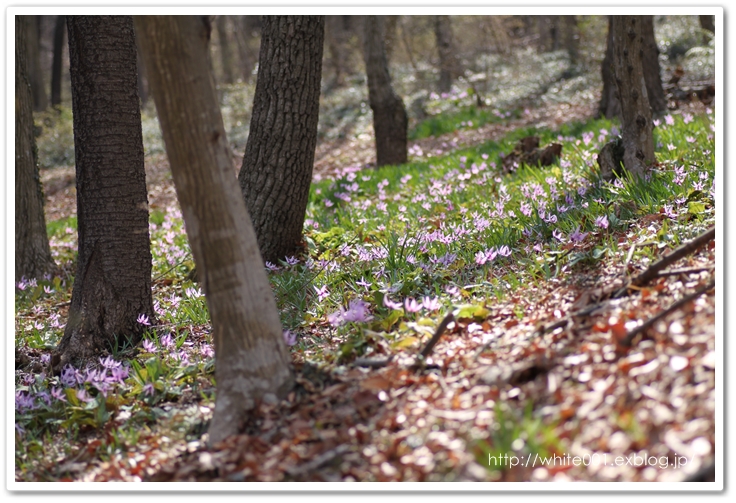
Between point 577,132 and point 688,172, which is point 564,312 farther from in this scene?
point 577,132

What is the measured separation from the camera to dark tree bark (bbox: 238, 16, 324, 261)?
4.76m

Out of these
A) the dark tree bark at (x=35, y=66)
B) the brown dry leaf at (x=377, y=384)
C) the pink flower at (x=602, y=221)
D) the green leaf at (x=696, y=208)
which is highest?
the dark tree bark at (x=35, y=66)

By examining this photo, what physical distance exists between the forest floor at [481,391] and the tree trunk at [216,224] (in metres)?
0.14

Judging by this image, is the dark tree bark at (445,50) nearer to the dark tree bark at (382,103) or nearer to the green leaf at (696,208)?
the dark tree bark at (382,103)

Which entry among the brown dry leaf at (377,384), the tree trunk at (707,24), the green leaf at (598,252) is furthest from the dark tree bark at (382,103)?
the tree trunk at (707,24)

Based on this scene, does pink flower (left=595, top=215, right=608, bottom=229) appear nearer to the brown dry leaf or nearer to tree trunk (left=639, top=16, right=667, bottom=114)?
the brown dry leaf

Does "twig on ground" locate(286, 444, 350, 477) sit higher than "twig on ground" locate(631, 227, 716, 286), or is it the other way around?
"twig on ground" locate(631, 227, 716, 286)

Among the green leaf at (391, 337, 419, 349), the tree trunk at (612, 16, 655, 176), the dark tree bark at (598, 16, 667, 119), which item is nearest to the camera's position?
the green leaf at (391, 337, 419, 349)

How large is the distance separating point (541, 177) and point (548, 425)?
3.76 m

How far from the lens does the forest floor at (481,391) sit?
2.09m

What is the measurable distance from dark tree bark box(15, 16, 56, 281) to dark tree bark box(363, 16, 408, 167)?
4392 mm

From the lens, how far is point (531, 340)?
9.02ft

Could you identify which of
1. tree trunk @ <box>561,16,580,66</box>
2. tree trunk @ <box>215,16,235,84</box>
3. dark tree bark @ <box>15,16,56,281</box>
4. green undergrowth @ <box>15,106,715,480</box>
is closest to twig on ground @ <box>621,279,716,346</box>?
green undergrowth @ <box>15,106,715,480</box>
